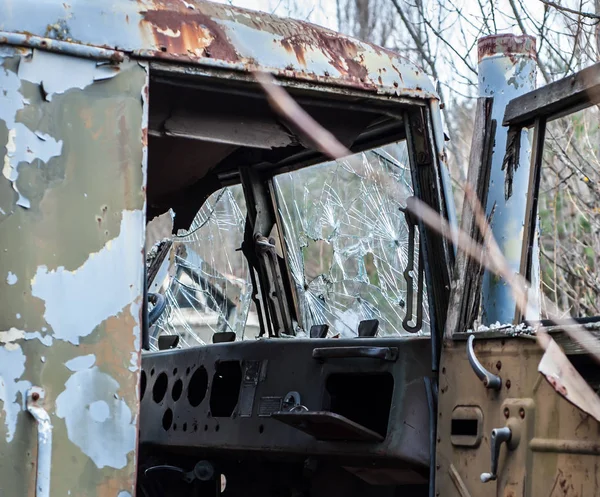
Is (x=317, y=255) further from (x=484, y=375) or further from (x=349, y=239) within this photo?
(x=484, y=375)

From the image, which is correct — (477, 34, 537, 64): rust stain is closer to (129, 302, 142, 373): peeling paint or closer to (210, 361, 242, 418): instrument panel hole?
(210, 361, 242, 418): instrument panel hole

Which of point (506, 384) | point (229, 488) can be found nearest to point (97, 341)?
point (506, 384)

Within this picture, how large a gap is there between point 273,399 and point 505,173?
1254mm

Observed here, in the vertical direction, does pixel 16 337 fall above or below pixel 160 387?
Result: above

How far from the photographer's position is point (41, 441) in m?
2.29

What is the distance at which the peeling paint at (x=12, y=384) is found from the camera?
→ 227 centimetres

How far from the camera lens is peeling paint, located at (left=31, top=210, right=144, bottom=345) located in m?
2.36

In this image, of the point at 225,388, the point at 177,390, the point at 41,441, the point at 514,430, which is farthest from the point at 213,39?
the point at 177,390

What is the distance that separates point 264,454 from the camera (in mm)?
3508

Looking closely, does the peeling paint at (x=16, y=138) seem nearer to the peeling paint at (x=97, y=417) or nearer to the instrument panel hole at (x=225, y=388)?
the peeling paint at (x=97, y=417)

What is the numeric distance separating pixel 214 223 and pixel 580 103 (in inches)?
97.4

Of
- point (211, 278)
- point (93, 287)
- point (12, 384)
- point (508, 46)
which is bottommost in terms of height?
point (12, 384)

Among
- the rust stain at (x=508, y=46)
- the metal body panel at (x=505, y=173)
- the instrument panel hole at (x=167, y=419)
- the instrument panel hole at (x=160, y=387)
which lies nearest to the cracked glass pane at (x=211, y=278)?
the instrument panel hole at (x=160, y=387)

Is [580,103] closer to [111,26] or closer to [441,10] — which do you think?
[111,26]
